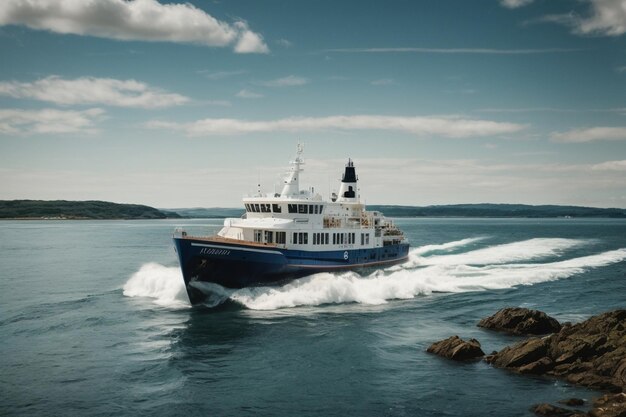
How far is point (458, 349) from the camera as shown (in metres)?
25.2

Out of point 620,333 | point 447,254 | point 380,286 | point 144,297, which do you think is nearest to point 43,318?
point 144,297

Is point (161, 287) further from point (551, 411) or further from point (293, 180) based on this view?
point (551, 411)

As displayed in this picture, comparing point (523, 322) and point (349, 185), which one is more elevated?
point (349, 185)

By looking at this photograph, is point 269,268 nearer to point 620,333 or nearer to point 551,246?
point 620,333

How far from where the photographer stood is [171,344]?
2761 centimetres

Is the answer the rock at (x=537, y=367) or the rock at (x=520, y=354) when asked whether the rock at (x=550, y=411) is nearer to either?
the rock at (x=537, y=367)

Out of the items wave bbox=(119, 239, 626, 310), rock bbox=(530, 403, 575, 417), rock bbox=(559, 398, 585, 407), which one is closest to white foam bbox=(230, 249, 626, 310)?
wave bbox=(119, 239, 626, 310)

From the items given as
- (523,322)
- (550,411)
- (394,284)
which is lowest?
(550,411)

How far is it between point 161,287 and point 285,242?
10.8 metres

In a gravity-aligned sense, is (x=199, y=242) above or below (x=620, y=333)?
above

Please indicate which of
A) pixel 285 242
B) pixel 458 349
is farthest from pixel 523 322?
pixel 285 242

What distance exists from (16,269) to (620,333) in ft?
191

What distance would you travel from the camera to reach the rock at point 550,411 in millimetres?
18656

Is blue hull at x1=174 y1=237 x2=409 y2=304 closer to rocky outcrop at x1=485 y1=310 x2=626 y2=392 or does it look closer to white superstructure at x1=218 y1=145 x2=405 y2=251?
white superstructure at x1=218 y1=145 x2=405 y2=251
